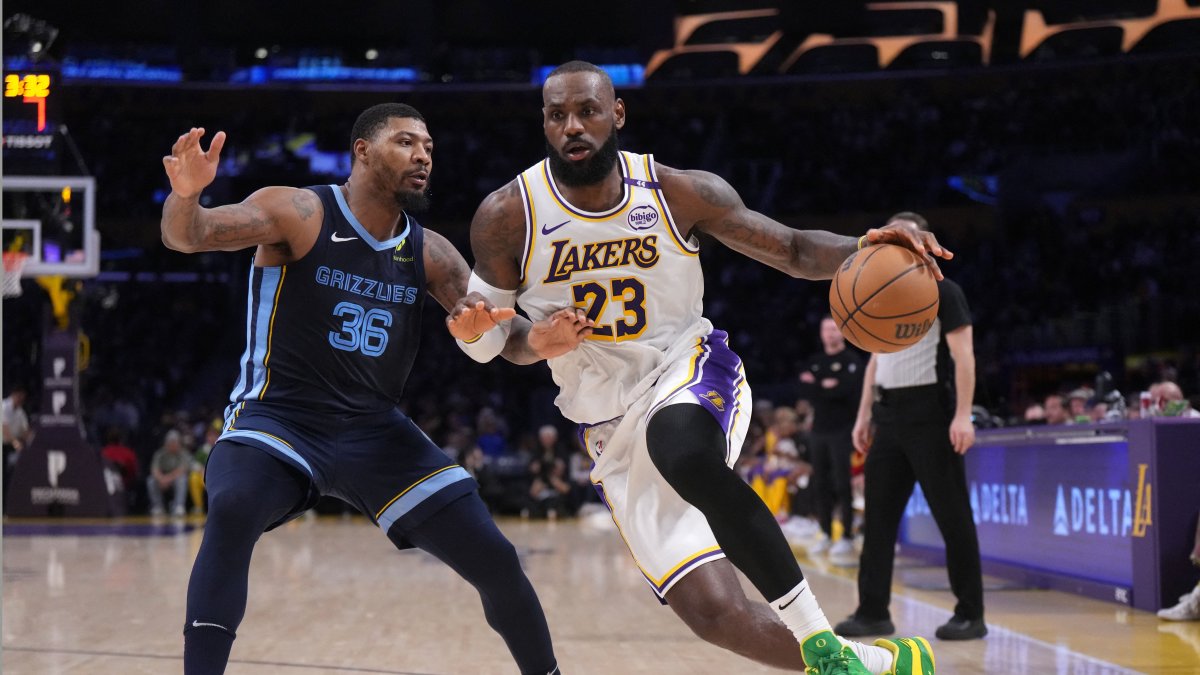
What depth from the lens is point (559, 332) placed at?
3.64m

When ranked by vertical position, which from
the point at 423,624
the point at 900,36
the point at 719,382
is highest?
the point at 900,36

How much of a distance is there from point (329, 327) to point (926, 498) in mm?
3329

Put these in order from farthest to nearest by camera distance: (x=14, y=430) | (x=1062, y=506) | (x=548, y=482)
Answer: (x=548, y=482), (x=14, y=430), (x=1062, y=506)

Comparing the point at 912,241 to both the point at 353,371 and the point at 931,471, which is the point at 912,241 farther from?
the point at 931,471

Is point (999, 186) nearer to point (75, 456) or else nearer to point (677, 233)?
point (75, 456)

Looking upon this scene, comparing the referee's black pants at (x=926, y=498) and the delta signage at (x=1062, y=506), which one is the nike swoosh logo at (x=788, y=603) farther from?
the delta signage at (x=1062, y=506)

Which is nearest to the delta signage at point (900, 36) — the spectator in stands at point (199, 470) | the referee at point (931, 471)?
the spectator in stands at point (199, 470)

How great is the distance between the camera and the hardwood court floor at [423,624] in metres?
5.22

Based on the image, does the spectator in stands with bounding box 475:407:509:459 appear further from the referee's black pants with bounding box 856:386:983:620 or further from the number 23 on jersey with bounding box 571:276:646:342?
the number 23 on jersey with bounding box 571:276:646:342

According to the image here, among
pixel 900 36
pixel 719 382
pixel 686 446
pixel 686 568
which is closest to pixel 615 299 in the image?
pixel 719 382

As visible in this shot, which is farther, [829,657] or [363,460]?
[363,460]

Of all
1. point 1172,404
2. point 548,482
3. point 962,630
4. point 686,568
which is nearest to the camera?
point 686,568

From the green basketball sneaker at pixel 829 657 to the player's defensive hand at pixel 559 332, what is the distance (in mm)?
1103

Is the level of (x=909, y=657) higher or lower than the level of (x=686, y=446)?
lower
